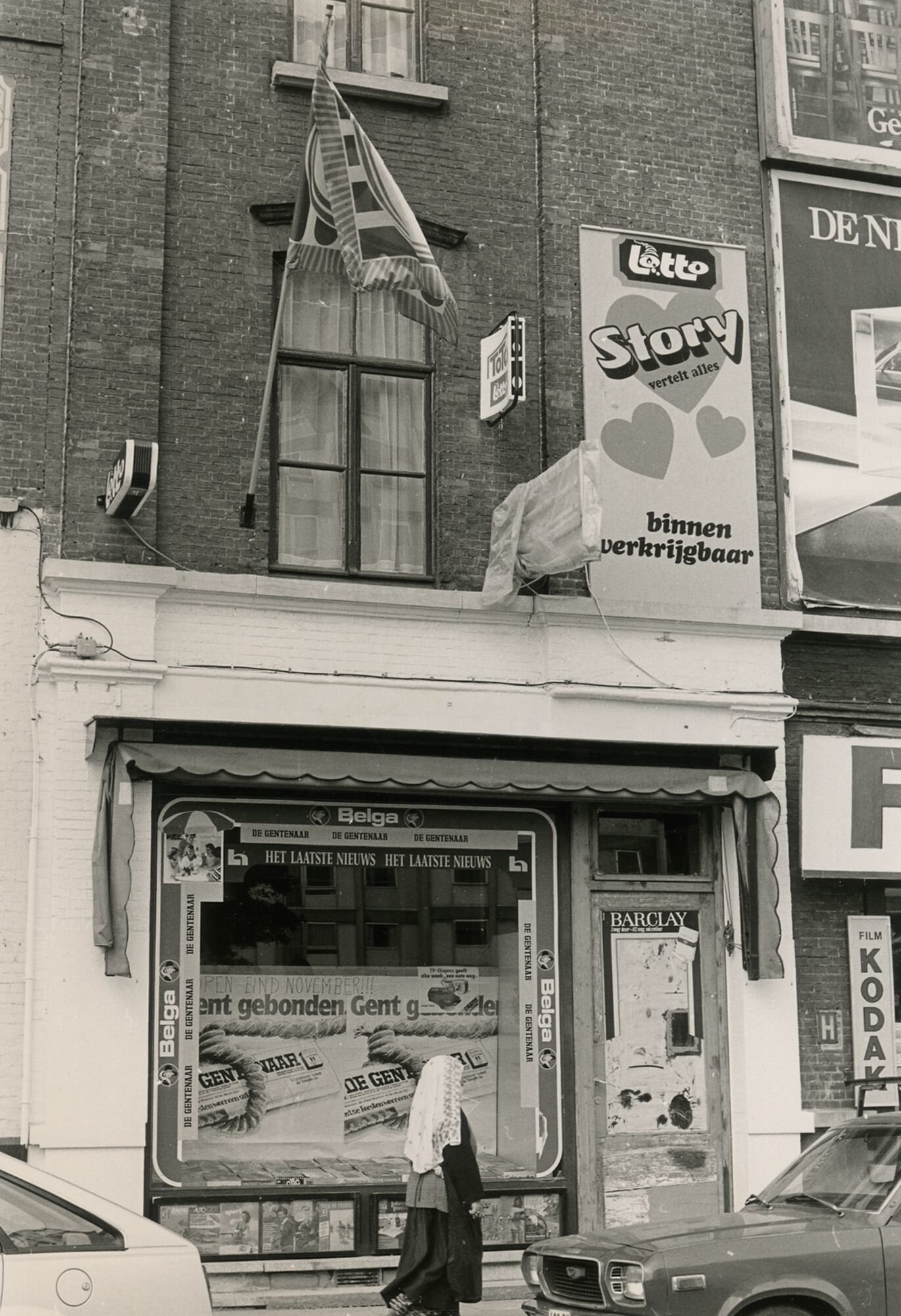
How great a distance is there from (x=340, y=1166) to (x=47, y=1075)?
7.55ft

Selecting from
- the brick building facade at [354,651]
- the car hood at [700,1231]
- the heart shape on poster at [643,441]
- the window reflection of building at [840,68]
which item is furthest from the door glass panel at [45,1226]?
the window reflection of building at [840,68]

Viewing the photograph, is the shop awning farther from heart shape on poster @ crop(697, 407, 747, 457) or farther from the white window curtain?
the white window curtain

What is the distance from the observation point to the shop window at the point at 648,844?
12930 millimetres

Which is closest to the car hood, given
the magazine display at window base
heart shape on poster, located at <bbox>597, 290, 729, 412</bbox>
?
the magazine display at window base

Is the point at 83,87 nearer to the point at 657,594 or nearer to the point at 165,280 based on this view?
the point at 165,280

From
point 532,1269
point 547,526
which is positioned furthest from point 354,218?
point 532,1269

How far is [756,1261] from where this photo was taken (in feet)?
25.8

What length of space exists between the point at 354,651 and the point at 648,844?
9.40ft

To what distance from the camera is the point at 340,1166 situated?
1191cm

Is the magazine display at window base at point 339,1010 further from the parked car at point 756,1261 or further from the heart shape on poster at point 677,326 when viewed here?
the heart shape on poster at point 677,326

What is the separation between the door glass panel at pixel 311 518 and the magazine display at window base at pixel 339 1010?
1.95 meters

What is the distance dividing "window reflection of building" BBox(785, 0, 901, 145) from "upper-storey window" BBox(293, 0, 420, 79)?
3.43 m

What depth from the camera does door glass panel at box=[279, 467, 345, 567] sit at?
12.7m

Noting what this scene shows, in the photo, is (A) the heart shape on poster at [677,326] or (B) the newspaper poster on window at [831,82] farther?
(B) the newspaper poster on window at [831,82]
